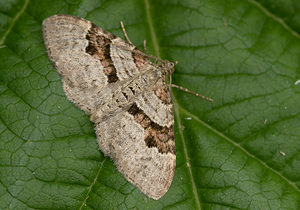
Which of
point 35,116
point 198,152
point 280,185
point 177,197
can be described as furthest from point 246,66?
point 35,116

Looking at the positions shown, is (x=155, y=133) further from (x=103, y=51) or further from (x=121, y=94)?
(x=103, y=51)

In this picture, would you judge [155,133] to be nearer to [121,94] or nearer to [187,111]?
[187,111]

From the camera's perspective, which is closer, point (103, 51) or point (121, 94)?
point (121, 94)

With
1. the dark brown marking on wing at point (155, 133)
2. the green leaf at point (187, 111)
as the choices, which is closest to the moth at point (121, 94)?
the dark brown marking on wing at point (155, 133)

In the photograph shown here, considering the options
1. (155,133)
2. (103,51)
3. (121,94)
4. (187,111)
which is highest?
(103,51)

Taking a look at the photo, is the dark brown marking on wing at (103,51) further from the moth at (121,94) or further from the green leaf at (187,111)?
the green leaf at (187,111)

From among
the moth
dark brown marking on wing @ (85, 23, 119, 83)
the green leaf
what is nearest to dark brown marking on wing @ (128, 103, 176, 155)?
the moth

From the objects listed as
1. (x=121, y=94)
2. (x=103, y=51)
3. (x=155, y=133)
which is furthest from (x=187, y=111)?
(x=103, y=51)

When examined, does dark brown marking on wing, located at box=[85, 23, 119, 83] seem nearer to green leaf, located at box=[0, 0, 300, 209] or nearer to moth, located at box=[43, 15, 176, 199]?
moth, located at box=[43, 15, 176, 199]

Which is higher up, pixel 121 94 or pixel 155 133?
pixel 121 94
